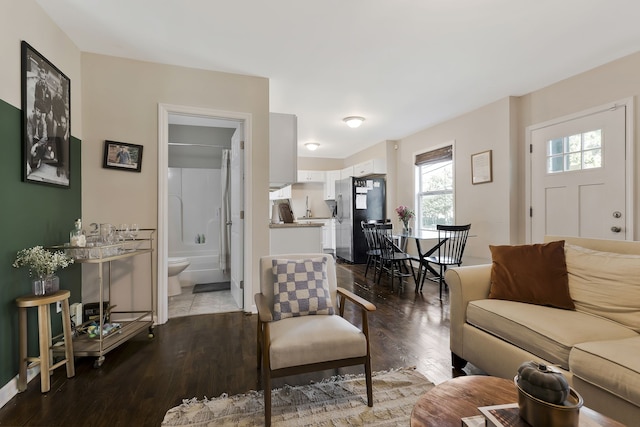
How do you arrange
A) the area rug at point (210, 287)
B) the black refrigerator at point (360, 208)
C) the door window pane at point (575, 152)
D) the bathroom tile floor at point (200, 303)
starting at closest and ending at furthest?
1. the door window pane at point (575, 152)
2. the bathroom tile floor at point (200, 303)
3. the area rug at point (210, 287)
4. the black refrigerator at point (360, 208)

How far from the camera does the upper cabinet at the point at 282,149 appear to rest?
355cm

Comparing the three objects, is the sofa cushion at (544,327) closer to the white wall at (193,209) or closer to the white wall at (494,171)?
the white wall at (494,171)

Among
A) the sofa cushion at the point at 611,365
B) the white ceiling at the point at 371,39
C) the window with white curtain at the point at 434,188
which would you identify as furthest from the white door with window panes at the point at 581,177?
the sofa cushion at the point at 611,365

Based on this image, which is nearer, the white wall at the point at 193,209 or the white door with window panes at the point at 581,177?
the white door with window panes at the point at 581,177

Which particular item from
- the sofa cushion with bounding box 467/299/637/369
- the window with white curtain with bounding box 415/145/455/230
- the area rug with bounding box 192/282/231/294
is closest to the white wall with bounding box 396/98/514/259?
the window with white curtain with bounding box 415/145/455/230

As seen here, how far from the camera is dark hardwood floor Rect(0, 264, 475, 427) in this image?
1.59 metres

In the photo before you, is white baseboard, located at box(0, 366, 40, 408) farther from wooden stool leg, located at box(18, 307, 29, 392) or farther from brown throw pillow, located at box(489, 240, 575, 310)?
brown throw pillow, located at box(489, 240, 575, 310)

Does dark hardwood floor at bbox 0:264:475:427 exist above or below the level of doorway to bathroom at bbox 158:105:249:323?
below

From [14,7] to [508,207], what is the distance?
189 inches

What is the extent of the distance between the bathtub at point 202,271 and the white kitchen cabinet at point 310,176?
10.9ft

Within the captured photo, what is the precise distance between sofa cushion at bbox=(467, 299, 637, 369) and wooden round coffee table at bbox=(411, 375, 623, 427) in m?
0.55

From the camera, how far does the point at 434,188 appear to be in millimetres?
5074

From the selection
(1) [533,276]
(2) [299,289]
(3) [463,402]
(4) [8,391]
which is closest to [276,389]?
(2) [299,289]

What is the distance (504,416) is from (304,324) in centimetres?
103
